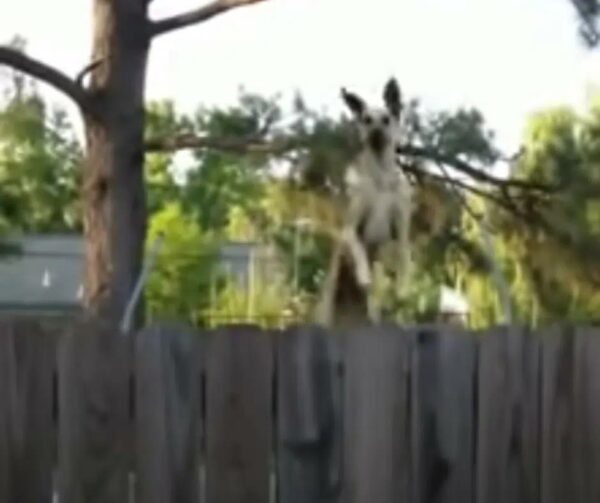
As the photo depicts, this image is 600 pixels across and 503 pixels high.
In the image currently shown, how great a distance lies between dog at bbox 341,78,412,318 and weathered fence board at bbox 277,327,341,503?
147cm

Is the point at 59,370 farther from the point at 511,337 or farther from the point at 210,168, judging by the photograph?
the point at 210,168

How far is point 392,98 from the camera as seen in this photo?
587cm

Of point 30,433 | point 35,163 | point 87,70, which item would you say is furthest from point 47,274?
point 30,433

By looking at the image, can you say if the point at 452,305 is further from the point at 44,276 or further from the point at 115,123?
the point at 44,276

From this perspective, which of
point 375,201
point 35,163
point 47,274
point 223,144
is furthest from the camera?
point 47,274

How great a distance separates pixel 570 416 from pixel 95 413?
122cm

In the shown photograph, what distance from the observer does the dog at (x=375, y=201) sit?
558cm

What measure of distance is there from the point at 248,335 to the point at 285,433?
0.87 ft

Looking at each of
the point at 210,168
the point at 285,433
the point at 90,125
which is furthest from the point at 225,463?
the point at 210,168

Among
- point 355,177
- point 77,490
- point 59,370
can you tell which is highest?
point 355,177

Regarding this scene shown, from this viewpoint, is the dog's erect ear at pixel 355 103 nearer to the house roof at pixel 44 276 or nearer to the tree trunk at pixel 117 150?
the tree trunk at pixel 117 150

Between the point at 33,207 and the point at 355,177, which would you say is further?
the point at 33,207

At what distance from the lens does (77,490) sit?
162 inches

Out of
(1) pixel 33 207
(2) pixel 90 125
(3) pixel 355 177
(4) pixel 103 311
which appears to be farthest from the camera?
(1) pixel 33 207
